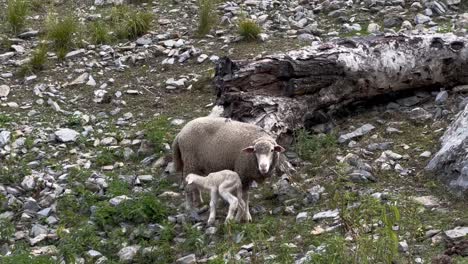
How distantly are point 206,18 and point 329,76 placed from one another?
445 centimetres

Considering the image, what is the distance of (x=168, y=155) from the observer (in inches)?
414

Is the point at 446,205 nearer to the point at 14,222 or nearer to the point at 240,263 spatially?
the point at 240,263

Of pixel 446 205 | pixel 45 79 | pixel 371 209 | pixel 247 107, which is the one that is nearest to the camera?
pixel 371 209

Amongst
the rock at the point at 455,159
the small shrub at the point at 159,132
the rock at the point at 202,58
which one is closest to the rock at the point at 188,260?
the rock at the point at 455,159

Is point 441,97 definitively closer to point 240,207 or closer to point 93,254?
point 240,207

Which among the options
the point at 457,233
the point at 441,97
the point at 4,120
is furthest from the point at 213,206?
the point at 4,120

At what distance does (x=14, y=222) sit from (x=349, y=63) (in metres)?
4.42

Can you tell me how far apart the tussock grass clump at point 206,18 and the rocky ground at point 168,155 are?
0.55 feet

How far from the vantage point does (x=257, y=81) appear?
10.1 metres

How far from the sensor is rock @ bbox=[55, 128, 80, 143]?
11070 millimetres

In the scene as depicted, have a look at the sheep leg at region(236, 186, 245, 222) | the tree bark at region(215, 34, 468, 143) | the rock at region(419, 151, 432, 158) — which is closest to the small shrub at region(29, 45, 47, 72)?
the tree bark at region(215, 34, 468, 143)

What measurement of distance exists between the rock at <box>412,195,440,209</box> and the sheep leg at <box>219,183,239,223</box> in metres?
1.76

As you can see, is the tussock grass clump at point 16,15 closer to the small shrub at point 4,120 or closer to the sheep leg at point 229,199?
the small shrub at point 4,120

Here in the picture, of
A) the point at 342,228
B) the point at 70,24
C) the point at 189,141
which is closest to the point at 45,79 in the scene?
the point at 70,24
